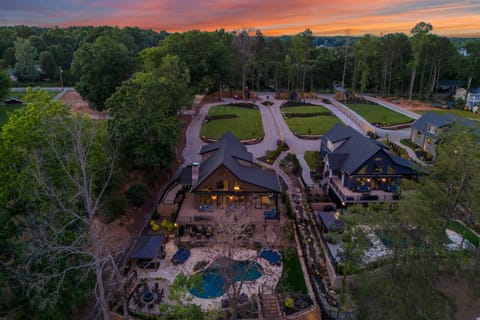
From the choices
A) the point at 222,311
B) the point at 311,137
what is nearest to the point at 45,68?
the point at 311,137

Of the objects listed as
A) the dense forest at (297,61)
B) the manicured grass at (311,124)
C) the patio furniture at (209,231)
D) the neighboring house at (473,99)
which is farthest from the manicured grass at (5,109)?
the neighboring house at (473,99)

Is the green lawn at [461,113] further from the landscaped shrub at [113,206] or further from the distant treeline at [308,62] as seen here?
the landscaped shrub at [113,206]

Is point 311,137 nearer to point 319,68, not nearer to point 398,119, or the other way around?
point 398,119

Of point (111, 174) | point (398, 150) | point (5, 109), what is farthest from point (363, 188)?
point (5, 109)

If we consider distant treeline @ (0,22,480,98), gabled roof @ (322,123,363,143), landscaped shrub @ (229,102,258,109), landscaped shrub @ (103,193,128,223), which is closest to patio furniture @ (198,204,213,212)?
landscaped shrub @ (103,193,128,223)

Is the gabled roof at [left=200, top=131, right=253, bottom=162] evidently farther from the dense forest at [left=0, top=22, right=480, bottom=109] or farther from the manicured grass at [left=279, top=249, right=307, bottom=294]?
the dense forest at [left=0, top=22, right=480, bottom=109]

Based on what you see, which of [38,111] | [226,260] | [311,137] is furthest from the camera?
[311,137]

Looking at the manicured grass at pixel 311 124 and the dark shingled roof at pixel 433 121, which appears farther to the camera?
the manicured grass at pixel 311 124
